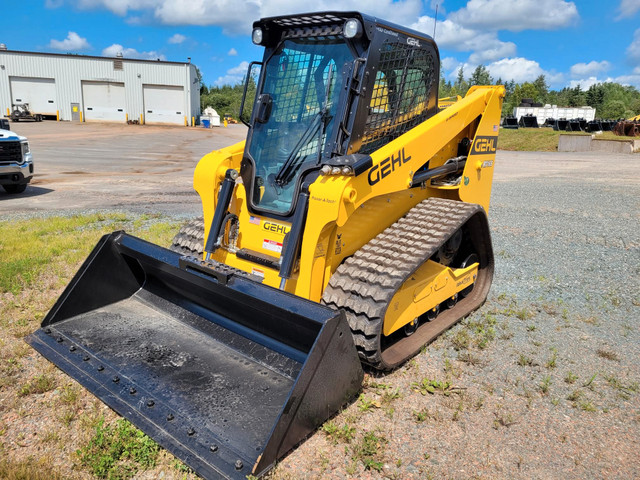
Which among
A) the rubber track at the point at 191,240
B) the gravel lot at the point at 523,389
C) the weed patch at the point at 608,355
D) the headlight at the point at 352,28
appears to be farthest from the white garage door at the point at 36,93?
the weed patch at the point at 608,355

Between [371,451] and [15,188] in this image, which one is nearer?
[371,451]

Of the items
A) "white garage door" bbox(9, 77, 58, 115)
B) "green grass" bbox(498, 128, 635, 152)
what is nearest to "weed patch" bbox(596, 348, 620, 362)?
"green grass" bbox(498, 128, 635, 152)

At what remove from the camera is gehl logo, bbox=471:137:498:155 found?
203 inches

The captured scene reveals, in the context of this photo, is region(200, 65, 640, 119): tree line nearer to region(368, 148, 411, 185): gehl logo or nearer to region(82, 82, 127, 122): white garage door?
region(82, 82, 127, 122): white garage door

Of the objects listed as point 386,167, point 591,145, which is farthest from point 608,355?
point 591,145

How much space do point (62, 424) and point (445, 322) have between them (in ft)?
10.3

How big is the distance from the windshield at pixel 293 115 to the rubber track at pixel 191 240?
0.87m

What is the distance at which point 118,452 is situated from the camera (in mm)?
2855

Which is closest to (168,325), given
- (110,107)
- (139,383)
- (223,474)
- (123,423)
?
(139,383)

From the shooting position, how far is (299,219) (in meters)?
3.74

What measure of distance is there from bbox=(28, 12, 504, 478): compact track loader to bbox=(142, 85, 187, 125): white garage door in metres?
43.7

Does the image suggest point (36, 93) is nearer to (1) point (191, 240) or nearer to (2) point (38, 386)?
(1) point (191, 240)

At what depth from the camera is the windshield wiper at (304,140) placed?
4.05 meters

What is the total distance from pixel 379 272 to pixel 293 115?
1.59 meters
